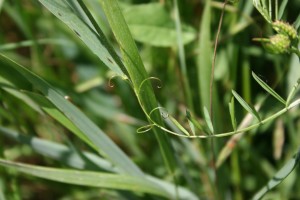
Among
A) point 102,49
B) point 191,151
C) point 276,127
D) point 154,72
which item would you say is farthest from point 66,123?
point 276,127

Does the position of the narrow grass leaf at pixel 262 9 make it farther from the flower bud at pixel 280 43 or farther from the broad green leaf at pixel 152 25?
the broad green leaf at pixel 152 25

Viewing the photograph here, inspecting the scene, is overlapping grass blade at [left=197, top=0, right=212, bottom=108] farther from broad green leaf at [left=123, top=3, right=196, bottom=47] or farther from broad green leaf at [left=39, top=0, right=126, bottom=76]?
broad green leaf at [left=39, top=0, right=126, bottom=76]

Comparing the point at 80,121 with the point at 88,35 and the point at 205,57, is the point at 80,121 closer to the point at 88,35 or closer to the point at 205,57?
the point at 88,35

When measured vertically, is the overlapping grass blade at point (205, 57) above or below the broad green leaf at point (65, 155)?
above

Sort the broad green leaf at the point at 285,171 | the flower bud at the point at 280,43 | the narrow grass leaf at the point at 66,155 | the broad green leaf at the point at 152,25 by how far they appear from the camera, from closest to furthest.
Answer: the flower bud at the point at 280,43 → the broad green leaf at the point at 285,171 → the narrow grass leaf at the point at 66,155 → the broad green leaf at the point at 152,25

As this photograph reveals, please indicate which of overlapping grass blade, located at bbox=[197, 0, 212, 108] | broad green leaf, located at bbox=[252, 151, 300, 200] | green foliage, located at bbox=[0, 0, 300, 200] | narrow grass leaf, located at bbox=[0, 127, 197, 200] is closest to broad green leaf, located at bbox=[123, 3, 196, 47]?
green foliage, located at bbox=[0, 0, 300, 200]

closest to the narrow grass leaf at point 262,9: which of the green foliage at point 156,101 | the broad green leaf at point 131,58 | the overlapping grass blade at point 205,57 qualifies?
the green foliage at point 156,101

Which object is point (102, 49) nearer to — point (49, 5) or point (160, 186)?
point (49, 5)
